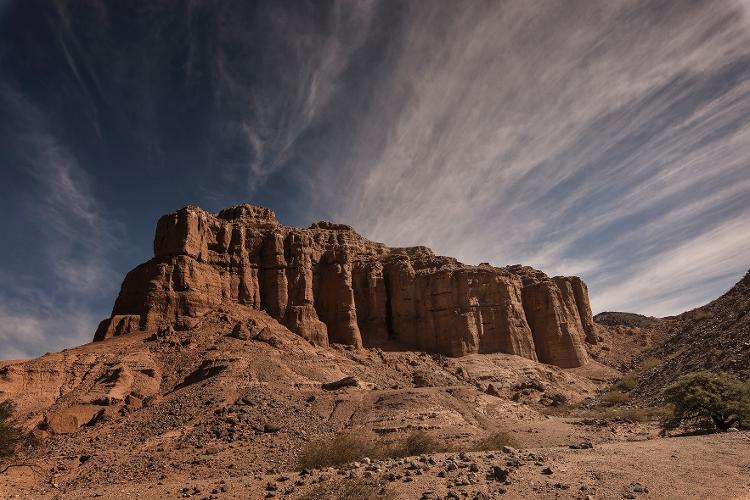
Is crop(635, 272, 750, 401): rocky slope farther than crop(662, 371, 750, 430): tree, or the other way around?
crop(635, 272, 750, 401): rocky slope

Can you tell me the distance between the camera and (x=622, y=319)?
14400cm

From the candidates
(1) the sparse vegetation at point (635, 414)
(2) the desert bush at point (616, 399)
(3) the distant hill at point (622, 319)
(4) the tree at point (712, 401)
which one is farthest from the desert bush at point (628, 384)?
(3) the distant hill at point (622, 319)

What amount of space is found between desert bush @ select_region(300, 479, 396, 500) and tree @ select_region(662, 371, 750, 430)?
15629mm

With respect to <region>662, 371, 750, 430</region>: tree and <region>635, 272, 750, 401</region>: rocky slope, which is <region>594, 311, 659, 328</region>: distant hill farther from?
<region>662, 371, 750, 430</region>: tree

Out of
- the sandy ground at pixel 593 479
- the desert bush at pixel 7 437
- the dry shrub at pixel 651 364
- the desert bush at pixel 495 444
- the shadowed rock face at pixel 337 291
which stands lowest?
the sandy ground at pixel 593 479

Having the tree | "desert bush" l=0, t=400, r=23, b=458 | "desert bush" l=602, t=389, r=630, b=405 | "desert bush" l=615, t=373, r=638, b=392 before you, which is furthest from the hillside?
"desert bush" l=615, t=373, r=638, b=392

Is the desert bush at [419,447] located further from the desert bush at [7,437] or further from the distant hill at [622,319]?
the distant hill at [622,319]

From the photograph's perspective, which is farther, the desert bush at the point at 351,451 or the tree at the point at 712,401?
the tree at the point at 712,401

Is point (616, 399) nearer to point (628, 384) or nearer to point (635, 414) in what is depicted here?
point (628, 384)

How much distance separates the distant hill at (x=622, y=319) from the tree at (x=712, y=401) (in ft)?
410

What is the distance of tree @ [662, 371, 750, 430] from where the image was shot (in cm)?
1911

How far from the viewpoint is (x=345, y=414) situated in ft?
95.2

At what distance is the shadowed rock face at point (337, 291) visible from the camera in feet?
149

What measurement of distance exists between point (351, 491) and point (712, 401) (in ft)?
55.4
